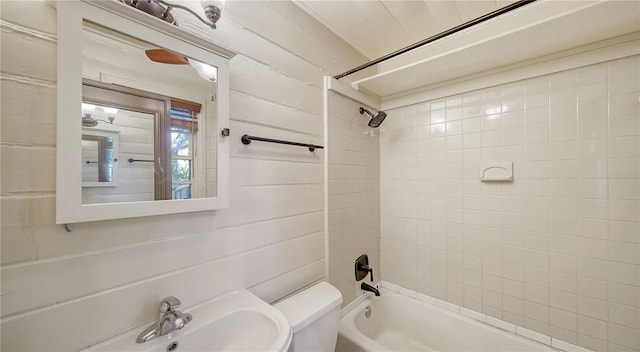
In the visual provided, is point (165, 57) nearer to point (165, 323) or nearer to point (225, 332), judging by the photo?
point (165, 323)

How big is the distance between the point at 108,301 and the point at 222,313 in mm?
367

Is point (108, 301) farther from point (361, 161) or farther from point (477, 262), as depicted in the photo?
point (477, 262)

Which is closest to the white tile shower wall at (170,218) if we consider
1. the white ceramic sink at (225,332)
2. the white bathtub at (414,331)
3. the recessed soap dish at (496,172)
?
the white ceramic sink at (225,332)

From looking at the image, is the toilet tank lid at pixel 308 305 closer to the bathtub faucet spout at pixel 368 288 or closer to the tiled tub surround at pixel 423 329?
the tiled tub surround at pixel 423 329

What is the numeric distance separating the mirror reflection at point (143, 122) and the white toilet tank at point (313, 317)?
2.24 feet

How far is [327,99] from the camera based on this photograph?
1.52 metres

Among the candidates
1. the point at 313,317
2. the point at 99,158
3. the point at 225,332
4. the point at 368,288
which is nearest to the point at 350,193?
the point at 368,288

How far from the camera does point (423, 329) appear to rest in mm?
1729

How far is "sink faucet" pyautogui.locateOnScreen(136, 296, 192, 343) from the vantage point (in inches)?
29.3

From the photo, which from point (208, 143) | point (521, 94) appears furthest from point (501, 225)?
point (208, 143)

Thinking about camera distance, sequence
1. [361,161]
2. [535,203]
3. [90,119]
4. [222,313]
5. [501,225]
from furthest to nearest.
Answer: [361,161], [501,225], [535,203], [222,313], [90,119]

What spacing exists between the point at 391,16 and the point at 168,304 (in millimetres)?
1900

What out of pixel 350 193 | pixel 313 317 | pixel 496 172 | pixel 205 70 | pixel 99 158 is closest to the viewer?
pixel 99 158

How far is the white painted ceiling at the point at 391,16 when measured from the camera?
1353mm
